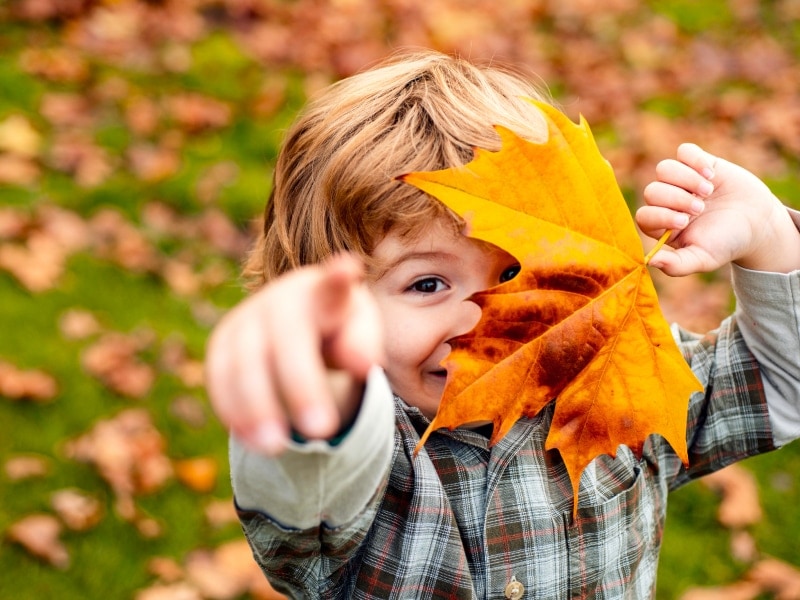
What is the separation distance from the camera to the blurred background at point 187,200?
2.17 m

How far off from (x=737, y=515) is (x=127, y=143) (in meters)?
2.65

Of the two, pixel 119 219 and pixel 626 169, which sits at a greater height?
pixel 626 169

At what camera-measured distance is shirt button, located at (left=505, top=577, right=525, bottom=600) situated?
1.22m

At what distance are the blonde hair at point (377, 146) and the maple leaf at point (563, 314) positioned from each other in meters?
0.18

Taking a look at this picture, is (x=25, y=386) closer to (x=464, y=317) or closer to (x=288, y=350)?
(x=464, y=317)

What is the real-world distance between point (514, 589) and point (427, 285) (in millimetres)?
478

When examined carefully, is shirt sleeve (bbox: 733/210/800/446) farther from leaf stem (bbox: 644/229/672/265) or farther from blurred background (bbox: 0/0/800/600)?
blurred background (bbox: 0/0/800/600)

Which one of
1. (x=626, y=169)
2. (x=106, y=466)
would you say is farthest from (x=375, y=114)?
(x=626, y=169)

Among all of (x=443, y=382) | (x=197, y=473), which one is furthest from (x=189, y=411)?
(x=443, y=382)

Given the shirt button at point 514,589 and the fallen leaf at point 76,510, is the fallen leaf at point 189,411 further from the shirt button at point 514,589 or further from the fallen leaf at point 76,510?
the shirt button at point 514,589

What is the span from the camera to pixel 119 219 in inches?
119

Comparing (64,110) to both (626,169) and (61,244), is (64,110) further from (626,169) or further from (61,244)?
(626,169)

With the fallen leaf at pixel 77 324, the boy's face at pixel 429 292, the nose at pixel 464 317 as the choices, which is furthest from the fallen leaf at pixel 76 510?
the nose at pixel 464 317

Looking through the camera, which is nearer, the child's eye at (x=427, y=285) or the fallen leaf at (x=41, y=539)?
the child's eye at (x=427, y=285)
